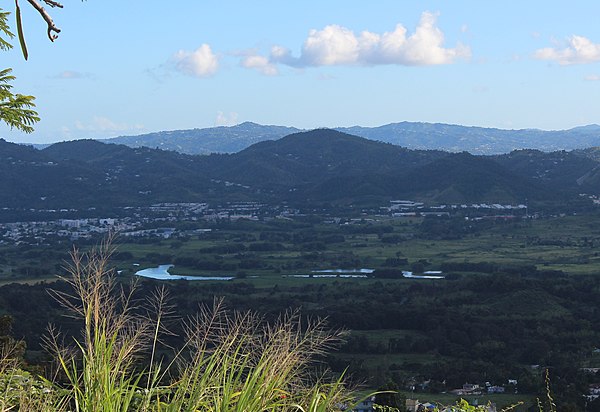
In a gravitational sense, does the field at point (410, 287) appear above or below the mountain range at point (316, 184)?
below

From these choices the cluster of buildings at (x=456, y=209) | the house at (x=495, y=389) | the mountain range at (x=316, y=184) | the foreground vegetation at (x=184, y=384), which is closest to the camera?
the foreground vegetation at (x=184, y=384)

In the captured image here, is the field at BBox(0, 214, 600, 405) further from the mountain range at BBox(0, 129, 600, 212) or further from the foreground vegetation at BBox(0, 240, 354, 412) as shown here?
the mountain range at BBox(0, 129, 600, 212)

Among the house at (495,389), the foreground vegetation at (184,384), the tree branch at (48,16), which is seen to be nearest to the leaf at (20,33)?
the tree branch at (48,16)

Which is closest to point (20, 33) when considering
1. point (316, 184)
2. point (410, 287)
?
point (410, 287)

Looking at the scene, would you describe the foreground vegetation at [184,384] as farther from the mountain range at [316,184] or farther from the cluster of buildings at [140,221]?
the mountain range at [316,184]

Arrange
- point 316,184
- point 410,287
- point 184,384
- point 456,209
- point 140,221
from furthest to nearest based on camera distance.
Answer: point 316,184 < point 456,209 < point 140,221 < point 410,287 < point 184,384

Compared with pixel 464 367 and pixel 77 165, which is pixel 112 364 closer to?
pixel 464 367

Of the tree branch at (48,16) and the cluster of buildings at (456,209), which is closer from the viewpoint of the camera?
the tree branch at (48,16)

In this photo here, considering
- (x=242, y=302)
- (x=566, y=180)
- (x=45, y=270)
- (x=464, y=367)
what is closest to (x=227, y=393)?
(x=464, y=367)

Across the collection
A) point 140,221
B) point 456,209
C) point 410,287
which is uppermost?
point 456,209

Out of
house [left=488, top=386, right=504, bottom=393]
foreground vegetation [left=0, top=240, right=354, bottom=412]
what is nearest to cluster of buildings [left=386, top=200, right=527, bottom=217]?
house [left=488, top=386, right=504, bottom=393]

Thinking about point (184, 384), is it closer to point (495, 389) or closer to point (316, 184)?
point (495, 389)
